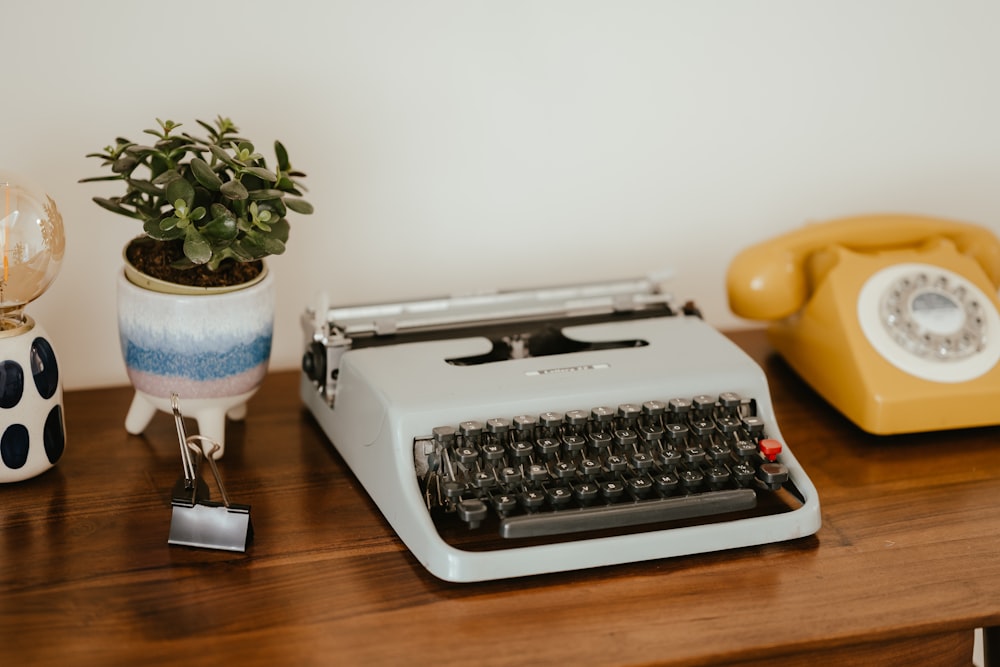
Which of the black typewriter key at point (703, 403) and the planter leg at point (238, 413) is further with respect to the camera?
the planter leg at point (238, 413)

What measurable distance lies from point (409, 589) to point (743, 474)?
373 mm

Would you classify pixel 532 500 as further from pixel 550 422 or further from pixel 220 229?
pixel 220 229

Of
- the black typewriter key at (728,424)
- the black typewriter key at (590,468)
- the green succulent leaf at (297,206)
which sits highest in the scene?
the green succulent leaf at (297,206)

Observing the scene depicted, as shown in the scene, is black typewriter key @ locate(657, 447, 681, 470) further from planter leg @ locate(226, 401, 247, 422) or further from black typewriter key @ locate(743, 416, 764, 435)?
planter leg @ locate(226, 401, 247, 422)

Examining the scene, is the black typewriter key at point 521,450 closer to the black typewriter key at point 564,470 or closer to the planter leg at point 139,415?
the black typewriter key at point 564,470

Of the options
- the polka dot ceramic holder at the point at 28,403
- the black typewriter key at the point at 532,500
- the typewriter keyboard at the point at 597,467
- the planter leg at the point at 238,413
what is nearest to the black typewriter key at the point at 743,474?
the typewriter keyboard at the point at 597,467

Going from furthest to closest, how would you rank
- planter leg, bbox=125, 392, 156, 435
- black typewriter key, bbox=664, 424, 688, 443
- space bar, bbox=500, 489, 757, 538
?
planter leg, bbox=125, 392, 156, 435 → black typewriter key, bbox=664, 424, 688, 443 → space bar, bbox=500, 489, 757, 538

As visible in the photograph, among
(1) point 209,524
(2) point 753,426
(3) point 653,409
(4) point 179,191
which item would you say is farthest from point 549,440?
(4) point 179,191

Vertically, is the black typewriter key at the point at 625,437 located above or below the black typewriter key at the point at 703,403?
below

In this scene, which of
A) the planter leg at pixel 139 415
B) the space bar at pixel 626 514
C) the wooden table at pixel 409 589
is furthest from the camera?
the planter leg at pixel 139 415

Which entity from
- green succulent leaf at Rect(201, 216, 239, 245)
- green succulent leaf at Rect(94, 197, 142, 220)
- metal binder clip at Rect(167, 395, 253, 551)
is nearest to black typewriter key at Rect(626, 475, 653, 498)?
metal binder clip at Rect(167, 395, 253, 551)

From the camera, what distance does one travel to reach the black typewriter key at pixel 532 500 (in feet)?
3.63

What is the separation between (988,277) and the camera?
1.61 meters

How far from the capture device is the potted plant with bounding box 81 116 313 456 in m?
1.19
